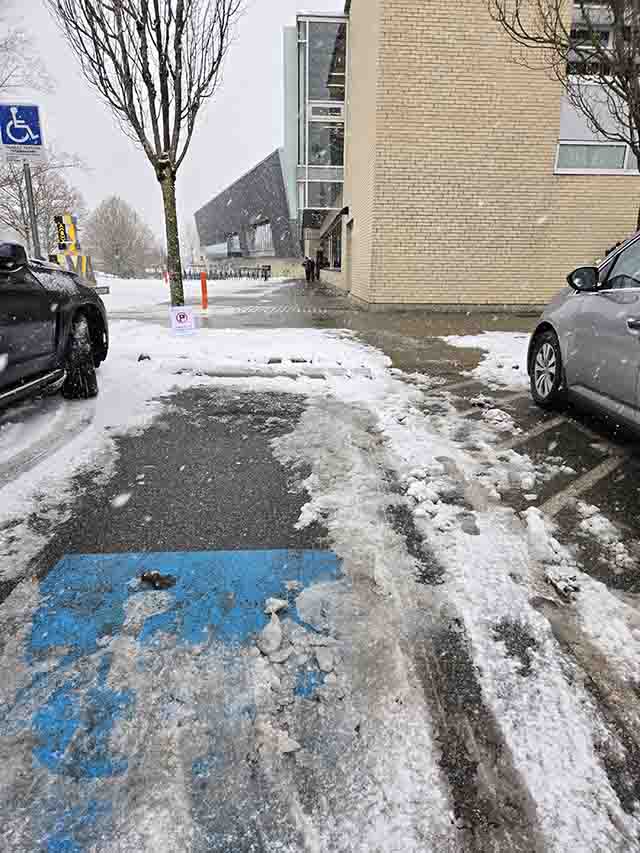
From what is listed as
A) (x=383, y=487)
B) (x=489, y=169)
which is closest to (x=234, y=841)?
(x=383, y=487)

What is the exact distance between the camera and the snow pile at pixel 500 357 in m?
6.60

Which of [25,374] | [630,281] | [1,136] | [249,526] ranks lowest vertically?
[249,526]

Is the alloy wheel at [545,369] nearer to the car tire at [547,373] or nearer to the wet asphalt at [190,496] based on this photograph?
the car tire at [547,373]

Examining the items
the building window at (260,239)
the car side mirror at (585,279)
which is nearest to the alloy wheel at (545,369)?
the car side mirror at (585,279)

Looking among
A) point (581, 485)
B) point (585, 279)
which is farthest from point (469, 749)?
point (585, 279)

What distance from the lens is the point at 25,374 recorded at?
414cm

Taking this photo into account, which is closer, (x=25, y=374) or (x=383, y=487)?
(x=383, y=487)

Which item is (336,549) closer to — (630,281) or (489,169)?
(630,281)

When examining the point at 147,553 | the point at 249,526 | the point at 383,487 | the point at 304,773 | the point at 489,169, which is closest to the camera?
the point at 304,773

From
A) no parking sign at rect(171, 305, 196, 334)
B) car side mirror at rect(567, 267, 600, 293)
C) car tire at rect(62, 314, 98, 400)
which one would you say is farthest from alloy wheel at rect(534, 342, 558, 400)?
no parking sign at rect(171, 305, 196, 334)

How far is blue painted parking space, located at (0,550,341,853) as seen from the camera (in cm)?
152

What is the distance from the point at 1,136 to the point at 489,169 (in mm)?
9987

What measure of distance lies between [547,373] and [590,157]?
10.6 meters

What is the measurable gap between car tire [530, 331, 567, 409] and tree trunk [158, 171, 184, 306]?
8.61 metres
